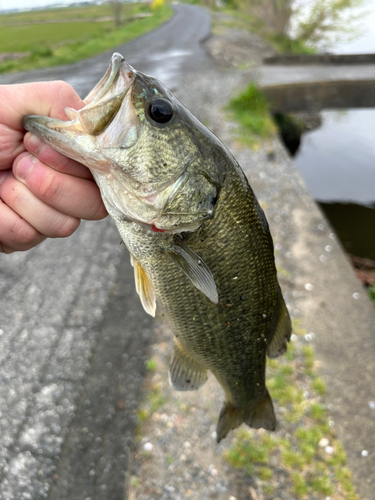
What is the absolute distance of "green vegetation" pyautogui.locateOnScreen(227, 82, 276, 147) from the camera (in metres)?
7.51

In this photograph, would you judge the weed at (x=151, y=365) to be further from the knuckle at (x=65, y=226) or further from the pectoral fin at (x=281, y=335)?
the knuckle at (x=65, y=226)

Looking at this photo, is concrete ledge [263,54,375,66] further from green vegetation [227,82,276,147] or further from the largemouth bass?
the largemouth bass

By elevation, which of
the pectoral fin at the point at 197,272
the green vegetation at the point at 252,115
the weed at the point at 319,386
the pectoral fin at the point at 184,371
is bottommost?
the weed at the point at 319,386

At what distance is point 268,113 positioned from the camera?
8.62m

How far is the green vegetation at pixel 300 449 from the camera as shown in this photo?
246 centimetres

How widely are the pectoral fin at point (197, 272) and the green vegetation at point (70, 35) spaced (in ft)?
49.5

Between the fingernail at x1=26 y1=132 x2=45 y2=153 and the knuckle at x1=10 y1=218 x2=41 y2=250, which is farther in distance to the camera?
the knuckle at x1=10 y1=218 x2=41 y2=250

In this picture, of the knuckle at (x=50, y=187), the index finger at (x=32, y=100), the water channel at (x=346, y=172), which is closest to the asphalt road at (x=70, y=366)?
the knuckle at (x=50, y=187)

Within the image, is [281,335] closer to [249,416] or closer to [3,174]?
[249,416]

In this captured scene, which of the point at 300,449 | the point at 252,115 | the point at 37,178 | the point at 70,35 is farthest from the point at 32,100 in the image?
the point at 70,35

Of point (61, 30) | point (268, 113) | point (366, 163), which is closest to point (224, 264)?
point (268, 113)

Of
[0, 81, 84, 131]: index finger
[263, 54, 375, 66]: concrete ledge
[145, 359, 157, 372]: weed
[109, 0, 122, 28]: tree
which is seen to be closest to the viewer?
[0, 81, 84, 131]: index finger

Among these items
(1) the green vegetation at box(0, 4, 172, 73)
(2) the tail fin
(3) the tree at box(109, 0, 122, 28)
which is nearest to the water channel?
(2) the tail fin

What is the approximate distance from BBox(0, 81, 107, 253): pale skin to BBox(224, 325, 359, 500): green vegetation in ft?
7.10
